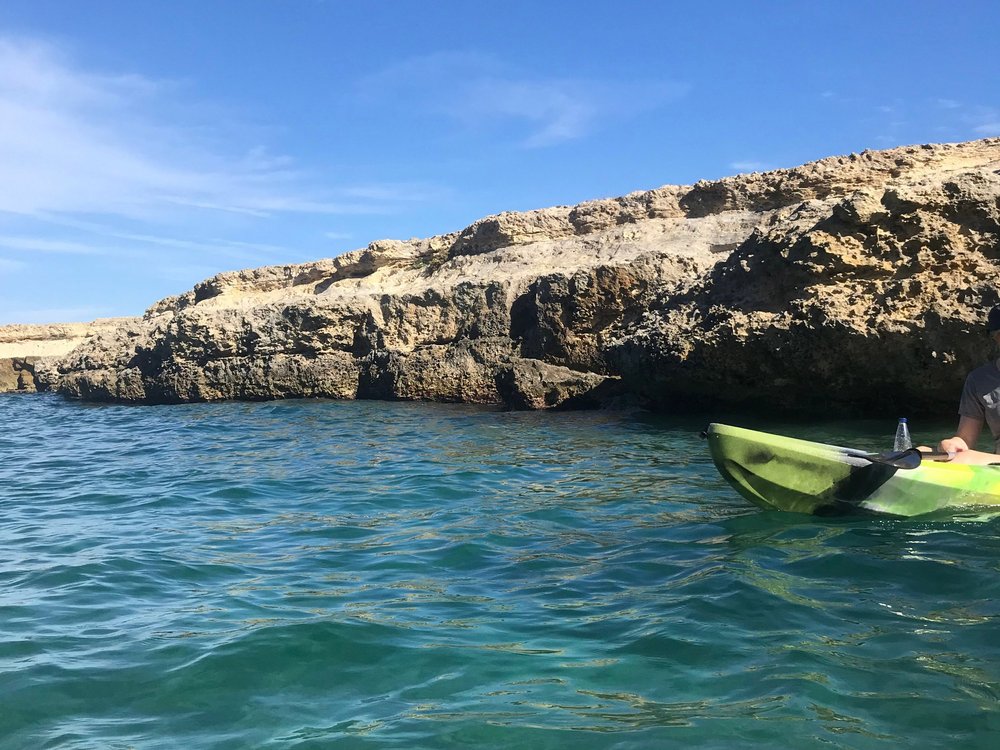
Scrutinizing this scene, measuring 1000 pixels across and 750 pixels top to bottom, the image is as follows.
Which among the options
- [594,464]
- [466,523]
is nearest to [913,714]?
[466,523]

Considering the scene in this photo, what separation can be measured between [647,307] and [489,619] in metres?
9.90

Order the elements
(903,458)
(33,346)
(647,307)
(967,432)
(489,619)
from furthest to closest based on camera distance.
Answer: (33,346), (647,307), (967,432), (903,458), (489,619)

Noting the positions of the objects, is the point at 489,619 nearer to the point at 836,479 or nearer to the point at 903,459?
the point at 836,479

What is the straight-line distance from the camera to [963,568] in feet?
13.8

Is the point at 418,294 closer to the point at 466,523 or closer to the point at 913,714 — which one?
the point at 466,523

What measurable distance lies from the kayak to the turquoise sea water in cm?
13

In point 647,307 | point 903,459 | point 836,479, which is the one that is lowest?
point 836,479

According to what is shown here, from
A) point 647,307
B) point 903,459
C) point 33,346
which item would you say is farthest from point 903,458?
point 33,346

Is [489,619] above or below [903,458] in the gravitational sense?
below

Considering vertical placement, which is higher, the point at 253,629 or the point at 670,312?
the point at 670,312

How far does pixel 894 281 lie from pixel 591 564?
251 inches

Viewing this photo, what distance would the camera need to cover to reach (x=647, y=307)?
13289mm

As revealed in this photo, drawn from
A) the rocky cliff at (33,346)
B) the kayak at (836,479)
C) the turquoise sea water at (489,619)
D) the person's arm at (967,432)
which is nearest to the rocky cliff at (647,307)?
the turquoise sea water at (489,619)

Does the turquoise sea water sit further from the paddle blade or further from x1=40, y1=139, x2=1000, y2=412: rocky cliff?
x1=40, y1=139, x2=1000, y2=412: rocky cliff
